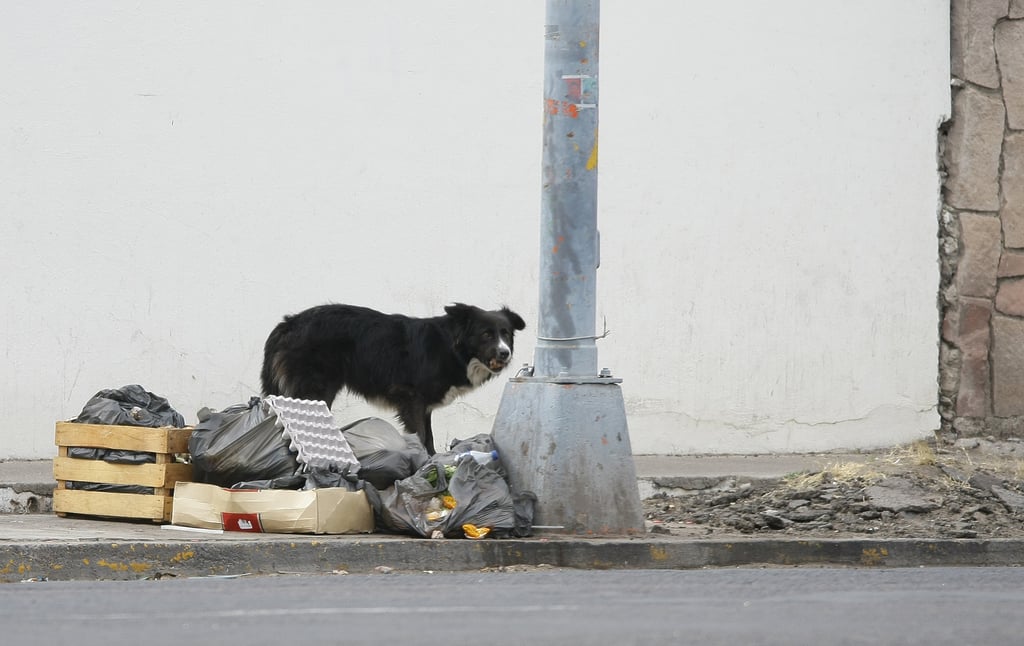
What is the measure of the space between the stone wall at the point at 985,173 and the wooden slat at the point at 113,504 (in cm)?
691

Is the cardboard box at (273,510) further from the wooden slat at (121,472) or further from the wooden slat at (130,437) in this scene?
the wooden slat at (130,437)

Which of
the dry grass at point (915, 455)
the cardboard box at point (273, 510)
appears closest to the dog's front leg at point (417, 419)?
the cardboard box at point (273, 510)

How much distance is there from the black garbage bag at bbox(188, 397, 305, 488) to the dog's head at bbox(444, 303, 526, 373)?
246 centimetres

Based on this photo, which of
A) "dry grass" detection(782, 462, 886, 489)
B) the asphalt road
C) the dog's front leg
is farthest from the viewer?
the dog's front leg

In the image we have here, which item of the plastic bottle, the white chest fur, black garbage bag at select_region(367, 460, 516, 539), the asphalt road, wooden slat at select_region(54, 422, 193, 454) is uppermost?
the white chest fur

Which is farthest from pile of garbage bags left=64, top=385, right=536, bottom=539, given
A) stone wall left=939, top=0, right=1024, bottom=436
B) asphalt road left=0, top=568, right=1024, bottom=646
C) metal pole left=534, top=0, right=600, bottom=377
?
stone wall left=939, top=0, right=1024, bottom=436

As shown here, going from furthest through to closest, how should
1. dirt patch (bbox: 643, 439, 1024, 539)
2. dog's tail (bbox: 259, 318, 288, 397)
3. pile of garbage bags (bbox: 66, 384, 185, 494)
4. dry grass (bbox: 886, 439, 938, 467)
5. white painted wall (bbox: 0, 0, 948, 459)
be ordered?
white painted wall (bbox: 0, 0, 948, 459) → dog's tail (bbox: 259, 318, 288, 397) → dry grass (bbox: 886, 439, 938, 467) → dirt patch (bbox: 643, 439, 1024, 539) → pile of garbage bags (bbox: 66, 384, 185, 494)

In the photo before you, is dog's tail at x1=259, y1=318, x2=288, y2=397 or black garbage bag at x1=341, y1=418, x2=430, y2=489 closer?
black garbage bag at x1=341, y1=418, x2=430, y2=489

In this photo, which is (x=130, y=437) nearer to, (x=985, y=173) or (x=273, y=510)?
(x=273, y=510)

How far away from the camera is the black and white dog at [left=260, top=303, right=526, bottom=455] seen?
10352 millimetres

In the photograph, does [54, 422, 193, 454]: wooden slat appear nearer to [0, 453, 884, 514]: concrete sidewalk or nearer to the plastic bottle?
[0, 453, 884, 514]: concrete sidewalk

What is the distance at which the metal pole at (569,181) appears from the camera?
7.96 m

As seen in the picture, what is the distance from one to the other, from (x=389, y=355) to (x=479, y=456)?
2.62m

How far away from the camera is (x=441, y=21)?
37.1 feet
